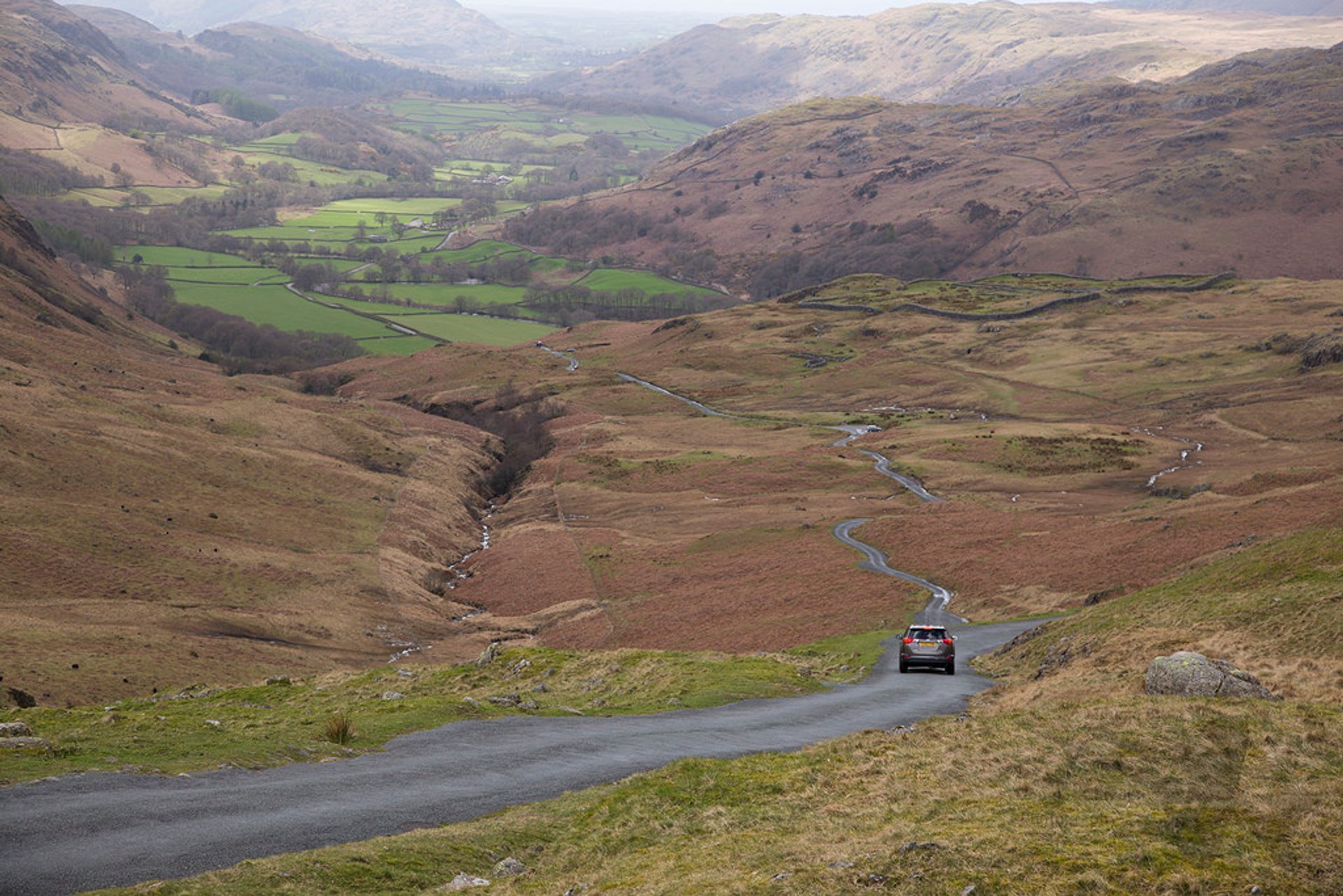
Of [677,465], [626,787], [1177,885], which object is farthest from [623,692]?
[677,465]

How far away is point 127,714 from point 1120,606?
3913 centimetres

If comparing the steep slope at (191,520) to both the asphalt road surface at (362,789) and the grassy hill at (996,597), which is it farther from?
the asphalt road surface at (362,789)

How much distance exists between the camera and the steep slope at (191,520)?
6234cm

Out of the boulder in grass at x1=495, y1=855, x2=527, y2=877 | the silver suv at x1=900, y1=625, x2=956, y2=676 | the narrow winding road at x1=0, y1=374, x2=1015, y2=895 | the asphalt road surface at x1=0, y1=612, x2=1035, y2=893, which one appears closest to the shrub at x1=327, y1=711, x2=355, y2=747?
the asphalt road surface at x1=0, y1=612, x2=1035, y2=893

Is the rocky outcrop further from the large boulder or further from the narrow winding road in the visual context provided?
the large boulder

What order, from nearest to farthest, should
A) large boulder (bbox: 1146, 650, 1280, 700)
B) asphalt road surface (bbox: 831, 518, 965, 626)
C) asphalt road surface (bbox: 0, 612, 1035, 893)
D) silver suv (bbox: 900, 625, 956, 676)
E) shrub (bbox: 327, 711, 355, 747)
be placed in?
asphalt road surface (bbox: 0, 612, 1035, 893), large boulder (bbox: 1146, 650, 1280, 700), shrub (bbox: 327, 711, 355, 747), silver suv (bbox: 900, 625, 956, 676), asphalt road surface (bbox: 831, 518, 965, 626)

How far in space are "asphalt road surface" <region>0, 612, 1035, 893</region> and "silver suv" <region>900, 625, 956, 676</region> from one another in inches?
230

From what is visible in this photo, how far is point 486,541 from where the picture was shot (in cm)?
11969

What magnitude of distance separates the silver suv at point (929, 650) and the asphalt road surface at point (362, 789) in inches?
230

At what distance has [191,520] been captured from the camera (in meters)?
91.5

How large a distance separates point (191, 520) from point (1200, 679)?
8365 centimetres

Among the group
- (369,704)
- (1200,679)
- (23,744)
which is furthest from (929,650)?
(23,744)

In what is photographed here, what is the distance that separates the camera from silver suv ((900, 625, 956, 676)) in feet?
145

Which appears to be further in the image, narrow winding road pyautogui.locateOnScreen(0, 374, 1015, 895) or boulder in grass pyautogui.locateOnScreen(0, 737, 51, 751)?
boulder in grass pyautogui.locateOnScreen(0, 737, 51, 751)
